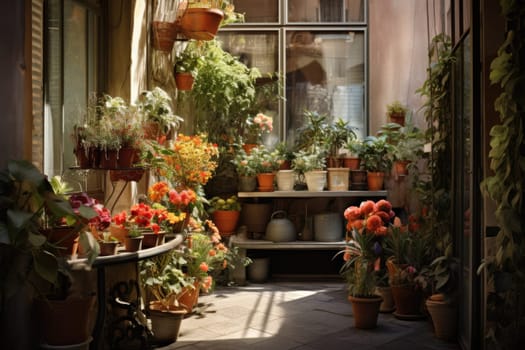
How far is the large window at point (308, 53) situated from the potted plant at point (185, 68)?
1403mm

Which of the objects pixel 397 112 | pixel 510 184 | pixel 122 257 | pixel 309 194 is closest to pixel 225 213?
pixel 309 194

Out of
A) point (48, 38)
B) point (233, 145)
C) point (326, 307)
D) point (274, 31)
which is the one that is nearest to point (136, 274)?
point (48, 38)

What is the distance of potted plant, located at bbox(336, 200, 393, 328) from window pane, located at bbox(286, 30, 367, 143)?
95.4 inches

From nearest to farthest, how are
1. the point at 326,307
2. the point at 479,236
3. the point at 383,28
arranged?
the point at 479,236 → the point at 326,307 → the point at 383,28

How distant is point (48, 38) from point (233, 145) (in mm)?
3348

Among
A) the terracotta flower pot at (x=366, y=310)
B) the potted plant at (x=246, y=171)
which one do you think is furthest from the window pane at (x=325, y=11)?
the terracotta flower pot at (x=366, y=310)

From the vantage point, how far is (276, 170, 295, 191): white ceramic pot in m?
6.89

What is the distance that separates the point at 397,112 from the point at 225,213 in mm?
2167

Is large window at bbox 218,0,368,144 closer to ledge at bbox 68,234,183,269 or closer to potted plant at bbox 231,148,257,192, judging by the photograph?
potted plant at bbox 231,148,257,192

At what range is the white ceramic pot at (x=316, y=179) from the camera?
6820mm

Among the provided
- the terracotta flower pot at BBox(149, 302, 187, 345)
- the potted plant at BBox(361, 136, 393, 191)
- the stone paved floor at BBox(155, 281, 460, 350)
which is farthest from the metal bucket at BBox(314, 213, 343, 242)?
the terracotta flower pot at BBox(149, 302, 187, 345)

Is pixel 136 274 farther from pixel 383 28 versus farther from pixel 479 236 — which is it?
pixel 383 28

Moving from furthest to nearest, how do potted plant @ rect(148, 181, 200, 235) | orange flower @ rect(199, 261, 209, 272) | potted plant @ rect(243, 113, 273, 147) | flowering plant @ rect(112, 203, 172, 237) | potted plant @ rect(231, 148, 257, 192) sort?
potted plant @ rect(243, 113, 273, 147), potted plant @ rect(231, 148, 257, 192), orange flower @ rect(199, 261, 209, 272), potted plant @ rect(148, 181, 200, 235), flowering plant @ rect(112, 203, 172, 237)

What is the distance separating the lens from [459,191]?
449 cm
